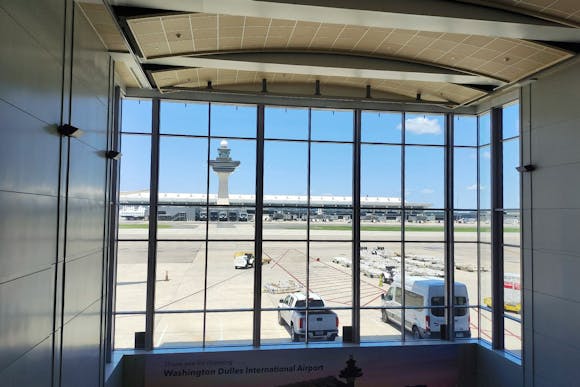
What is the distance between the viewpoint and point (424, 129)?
482 inches

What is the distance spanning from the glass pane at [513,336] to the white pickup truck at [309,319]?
456 cm

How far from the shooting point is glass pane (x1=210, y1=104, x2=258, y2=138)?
1113cm

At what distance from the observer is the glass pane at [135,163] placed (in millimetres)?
10693

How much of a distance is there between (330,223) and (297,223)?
97 cm

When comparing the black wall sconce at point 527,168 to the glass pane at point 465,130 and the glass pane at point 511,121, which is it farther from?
the glass pane at point 465,130

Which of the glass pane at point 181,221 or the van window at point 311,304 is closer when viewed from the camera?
the glass pane at point 181,221

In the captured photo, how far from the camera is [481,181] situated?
1190 cm

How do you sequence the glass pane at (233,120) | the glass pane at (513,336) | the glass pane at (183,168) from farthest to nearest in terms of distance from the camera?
the glass pane at (233,120) < the glass pane at (183,168) < the glass pane at (513,336)

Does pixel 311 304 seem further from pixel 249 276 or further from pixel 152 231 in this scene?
pixel 152 231

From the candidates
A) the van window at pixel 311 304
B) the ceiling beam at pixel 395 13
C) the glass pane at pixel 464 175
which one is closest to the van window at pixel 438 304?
the glass pane at pixel 464 175

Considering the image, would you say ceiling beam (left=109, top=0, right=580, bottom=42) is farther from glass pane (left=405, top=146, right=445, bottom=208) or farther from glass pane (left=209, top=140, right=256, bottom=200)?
glass pane (left=405, top=146, right=445, bottom=208)

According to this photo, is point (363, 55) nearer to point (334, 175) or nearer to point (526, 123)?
point (334, 175)

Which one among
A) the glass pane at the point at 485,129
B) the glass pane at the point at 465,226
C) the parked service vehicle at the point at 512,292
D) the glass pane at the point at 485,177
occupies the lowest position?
the parked service vehicle at the point at 512,292

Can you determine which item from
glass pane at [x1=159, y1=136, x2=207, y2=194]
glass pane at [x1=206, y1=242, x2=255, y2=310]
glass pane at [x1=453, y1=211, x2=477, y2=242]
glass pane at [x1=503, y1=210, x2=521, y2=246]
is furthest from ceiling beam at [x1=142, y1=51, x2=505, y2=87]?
glass pane at [x1=206, y1=242, x2=255, y2=310]
